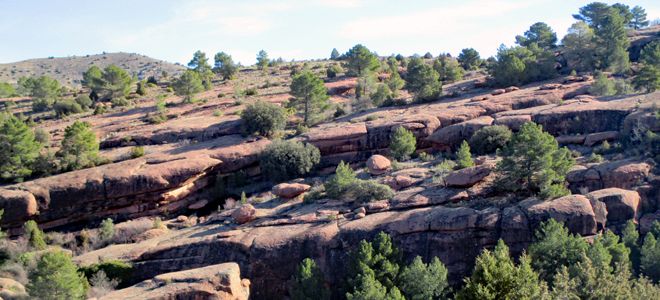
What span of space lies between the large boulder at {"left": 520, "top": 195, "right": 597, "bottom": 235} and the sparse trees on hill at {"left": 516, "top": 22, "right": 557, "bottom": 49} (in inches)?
2223

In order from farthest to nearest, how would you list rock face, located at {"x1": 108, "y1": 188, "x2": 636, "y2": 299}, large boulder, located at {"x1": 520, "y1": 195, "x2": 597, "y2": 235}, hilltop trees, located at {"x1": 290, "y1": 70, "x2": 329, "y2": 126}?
hilltop trees, located at {"x1": 290, "y1": 70, "x2": 329, "y2": 126} < rock face, located at {"x1": 108, "y1": 188, "x2": 636, "y2": 299} < large boulder, located at {"x1": 520, "y1": 195, "x2": 597, "y2": 235}

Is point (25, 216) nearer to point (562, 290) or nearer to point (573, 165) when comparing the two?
point (562, 290)

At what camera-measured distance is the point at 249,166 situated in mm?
43469

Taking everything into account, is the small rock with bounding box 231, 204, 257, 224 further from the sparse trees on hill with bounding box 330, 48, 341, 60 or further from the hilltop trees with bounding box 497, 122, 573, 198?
the sparse trees on hill with bounding box 330, 48, 341, 60

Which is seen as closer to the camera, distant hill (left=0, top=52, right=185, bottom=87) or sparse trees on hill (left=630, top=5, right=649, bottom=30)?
sparse trees on hill (left=630, top=5, right=649, bottom=30)

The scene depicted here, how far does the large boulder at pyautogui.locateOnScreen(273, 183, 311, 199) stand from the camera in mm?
35656

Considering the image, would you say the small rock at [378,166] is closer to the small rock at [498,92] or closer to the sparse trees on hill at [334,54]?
the small rock at [498,92]

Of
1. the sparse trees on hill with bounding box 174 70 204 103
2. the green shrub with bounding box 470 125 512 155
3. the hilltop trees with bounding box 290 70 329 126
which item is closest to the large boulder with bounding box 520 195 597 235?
the green shrub with bounding box 470 125 512 155

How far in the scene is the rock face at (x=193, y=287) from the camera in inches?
977

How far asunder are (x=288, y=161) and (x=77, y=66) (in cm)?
10157

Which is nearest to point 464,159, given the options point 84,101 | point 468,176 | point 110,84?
point 468,176

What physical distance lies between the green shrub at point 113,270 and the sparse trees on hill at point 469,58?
61217mm

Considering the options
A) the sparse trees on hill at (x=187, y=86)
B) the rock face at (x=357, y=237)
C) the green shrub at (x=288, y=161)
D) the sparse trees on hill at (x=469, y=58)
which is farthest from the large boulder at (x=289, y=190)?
the sparse trees on hill at (x=469, y=58)

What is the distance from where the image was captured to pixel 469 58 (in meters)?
78.6
